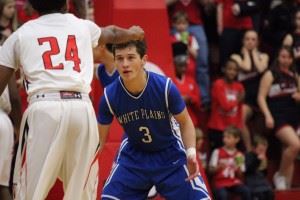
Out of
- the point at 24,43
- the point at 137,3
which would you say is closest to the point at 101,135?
the point at 24,43

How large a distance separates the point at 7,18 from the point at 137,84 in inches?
132

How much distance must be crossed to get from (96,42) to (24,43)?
0.62 meters

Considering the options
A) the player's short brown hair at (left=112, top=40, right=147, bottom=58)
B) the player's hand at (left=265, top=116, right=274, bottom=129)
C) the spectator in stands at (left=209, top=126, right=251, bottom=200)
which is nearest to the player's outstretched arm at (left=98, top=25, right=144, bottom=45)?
the player's short brown hair at (left=112, top=40, right=147, bottom=58)

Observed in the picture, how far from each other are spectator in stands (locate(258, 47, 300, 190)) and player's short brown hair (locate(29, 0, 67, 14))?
17.3 feet

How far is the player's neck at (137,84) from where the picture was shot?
7.11 meters

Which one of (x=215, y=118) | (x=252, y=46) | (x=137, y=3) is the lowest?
(x=215, y=118)

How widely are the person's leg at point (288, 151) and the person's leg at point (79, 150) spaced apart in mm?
5352

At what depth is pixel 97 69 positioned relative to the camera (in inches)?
339

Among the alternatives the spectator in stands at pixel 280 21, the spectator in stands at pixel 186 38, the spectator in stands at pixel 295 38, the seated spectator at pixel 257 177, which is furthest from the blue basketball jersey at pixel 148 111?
the spectator in stands at pixel 280 21

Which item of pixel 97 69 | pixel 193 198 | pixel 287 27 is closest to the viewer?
pixel 193 198

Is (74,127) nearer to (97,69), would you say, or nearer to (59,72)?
(59,72)

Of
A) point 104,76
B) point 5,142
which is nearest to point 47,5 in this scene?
point 5,142

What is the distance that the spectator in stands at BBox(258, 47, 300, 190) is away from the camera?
11.2m

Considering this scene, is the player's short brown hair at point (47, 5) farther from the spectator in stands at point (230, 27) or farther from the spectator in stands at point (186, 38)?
the spectator in stands at point (230, 27)
